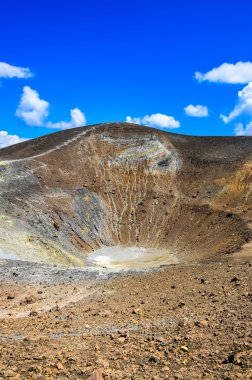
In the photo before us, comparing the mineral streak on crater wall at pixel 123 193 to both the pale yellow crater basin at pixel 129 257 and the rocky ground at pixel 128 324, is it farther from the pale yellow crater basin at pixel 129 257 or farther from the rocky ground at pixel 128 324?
the rocky ground at pixel 128 324

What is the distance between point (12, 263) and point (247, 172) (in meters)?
36.6

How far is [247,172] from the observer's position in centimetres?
5144

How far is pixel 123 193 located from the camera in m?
55.0

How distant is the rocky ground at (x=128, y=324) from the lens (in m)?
8.91

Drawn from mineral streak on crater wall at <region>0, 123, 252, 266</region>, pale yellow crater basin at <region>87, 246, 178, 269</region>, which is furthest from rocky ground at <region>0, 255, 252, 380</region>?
pale yellow crater basin at <region>87, 246, 178, 269</region>

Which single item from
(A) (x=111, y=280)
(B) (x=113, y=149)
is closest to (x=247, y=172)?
(B) (x=113, y=149)

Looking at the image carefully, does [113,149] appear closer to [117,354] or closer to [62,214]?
[62,214]

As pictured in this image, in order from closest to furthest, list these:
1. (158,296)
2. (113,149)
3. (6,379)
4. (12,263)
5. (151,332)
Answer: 1. (6,379)
2. (151,332)
3. (158,296)
4. (12,263)
5. (113,149)

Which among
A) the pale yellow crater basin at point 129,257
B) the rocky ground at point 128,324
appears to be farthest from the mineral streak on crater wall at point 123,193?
the rocky ground at point 128,324

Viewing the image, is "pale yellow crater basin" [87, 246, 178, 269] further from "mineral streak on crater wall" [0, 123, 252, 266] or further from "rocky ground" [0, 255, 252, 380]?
"rocky ground" [0, 255, 252, 380]

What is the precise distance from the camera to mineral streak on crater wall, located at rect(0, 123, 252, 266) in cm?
3888

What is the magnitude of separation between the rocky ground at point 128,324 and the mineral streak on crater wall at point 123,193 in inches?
488

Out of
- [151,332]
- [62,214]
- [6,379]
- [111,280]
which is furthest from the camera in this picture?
[62,214]

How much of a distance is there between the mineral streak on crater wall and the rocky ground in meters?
12.4
